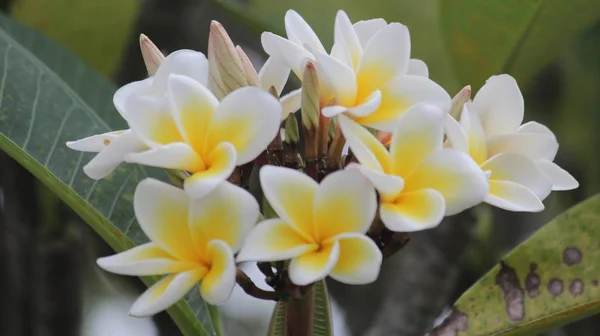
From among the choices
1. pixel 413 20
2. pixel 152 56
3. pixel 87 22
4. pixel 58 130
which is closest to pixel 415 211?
pixel 152 56

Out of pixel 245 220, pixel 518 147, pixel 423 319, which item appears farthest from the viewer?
pixel 423 319

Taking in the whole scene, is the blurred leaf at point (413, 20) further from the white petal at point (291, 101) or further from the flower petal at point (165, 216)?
the flower petal at point (165, 216)

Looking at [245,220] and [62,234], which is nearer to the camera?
[245,220]

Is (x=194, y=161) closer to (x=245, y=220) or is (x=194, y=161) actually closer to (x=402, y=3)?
(x=245, y=220)

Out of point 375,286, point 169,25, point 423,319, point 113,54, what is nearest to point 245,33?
point 169,25

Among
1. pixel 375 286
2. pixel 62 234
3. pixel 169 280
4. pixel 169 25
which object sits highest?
pixel 169 280

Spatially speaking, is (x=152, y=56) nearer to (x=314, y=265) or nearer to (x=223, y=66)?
(x=223, y=66)

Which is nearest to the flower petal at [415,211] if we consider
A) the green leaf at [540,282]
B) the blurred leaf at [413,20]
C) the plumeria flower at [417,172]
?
the plumeria flower at [417,172]
